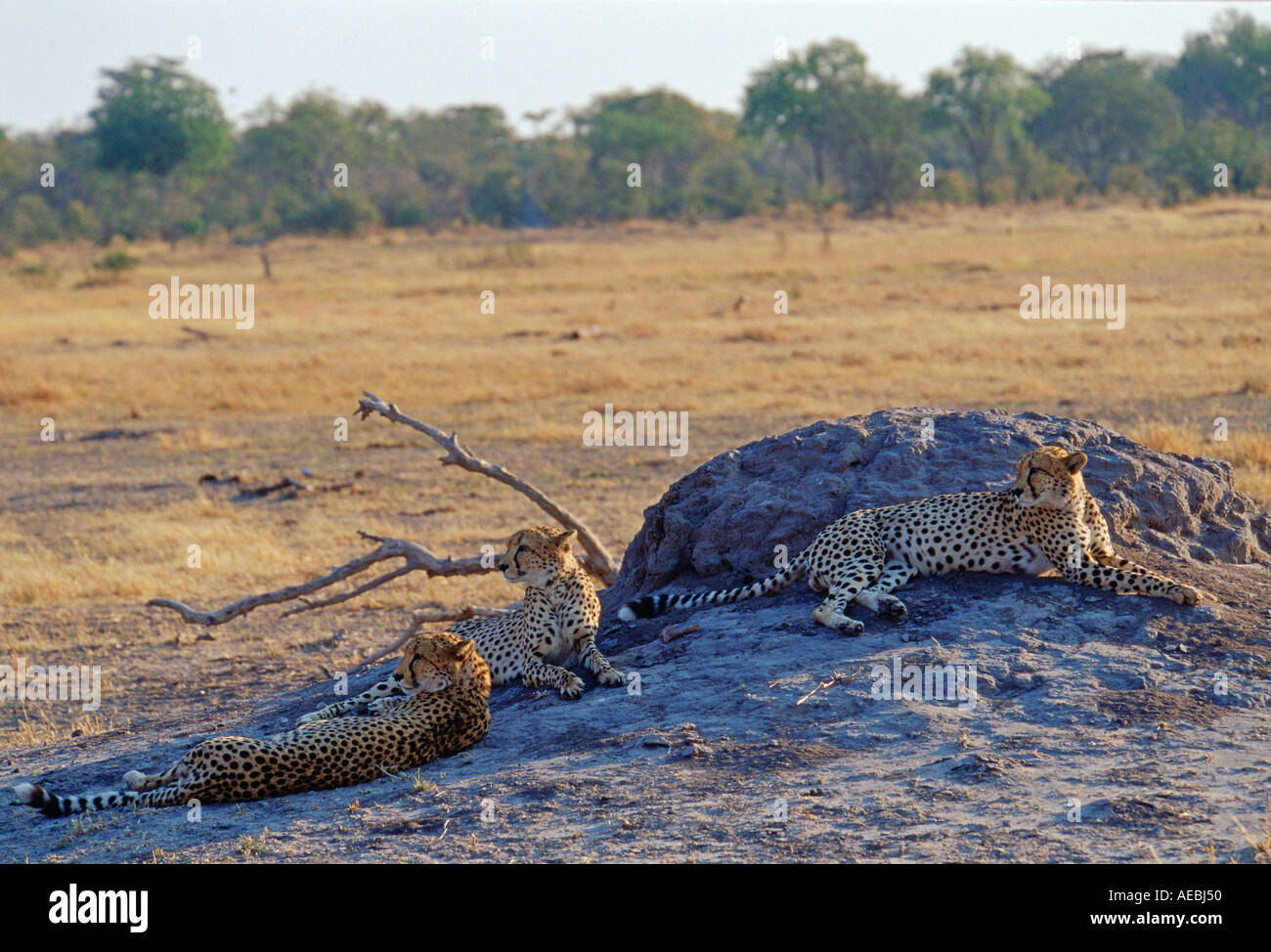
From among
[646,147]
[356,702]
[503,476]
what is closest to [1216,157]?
[646,147]

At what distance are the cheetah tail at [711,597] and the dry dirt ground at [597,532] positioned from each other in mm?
112

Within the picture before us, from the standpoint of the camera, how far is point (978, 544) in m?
5.60

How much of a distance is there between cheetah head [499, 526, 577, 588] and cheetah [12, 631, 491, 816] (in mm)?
587

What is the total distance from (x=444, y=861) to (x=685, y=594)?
7.51ft

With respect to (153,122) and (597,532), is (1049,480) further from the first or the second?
(153,122)

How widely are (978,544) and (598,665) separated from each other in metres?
1.52

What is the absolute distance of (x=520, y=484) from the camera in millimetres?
7457

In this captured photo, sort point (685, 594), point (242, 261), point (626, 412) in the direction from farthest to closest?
1. point (242, 261)
2. point (626, 412)
3. point (685, 594)

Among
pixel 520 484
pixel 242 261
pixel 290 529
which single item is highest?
pixel 242 261

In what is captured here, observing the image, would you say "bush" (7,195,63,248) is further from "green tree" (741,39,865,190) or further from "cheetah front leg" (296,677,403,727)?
"cheetah front leg" (296,677,403,727)

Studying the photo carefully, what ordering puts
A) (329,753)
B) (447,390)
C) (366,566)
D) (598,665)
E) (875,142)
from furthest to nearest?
(875,142), (447,390), (366,566), (598,665), (329,753)

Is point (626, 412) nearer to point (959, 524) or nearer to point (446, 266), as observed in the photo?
point (959, 524)

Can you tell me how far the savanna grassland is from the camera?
362 inches

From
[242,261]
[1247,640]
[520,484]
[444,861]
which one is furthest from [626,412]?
[242,261]
